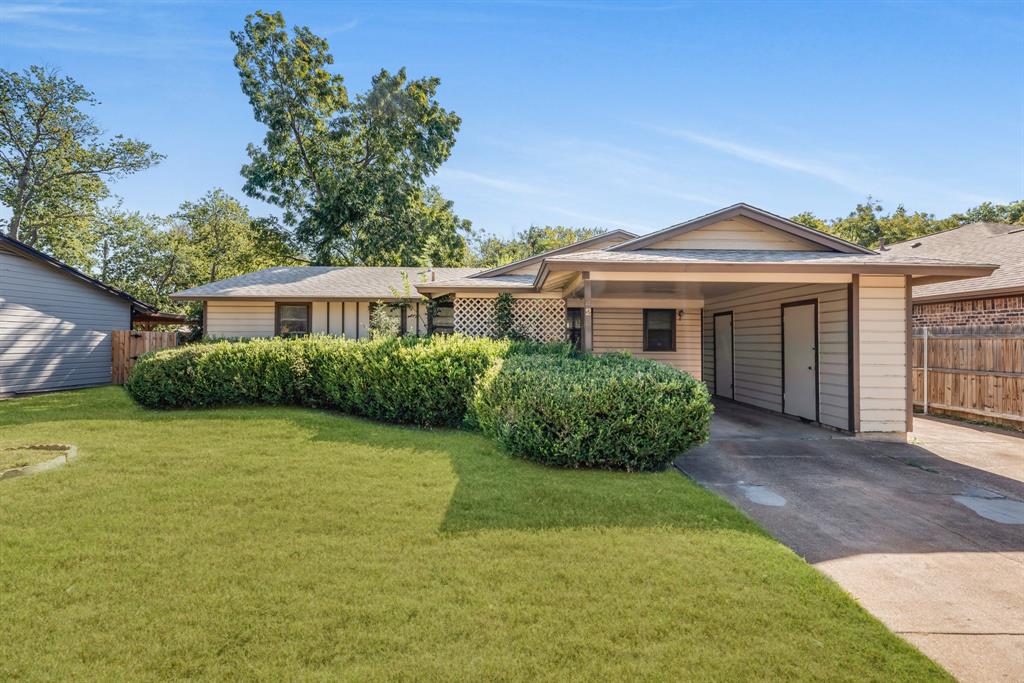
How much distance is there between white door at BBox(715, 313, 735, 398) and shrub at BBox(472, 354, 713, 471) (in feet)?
24.3

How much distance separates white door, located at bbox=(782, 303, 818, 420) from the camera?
9.20 m

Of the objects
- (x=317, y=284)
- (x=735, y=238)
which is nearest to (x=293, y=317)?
(x=317, y=284)

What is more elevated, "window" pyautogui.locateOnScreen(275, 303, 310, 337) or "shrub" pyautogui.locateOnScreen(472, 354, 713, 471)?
"window" pyautogui.locateOnScreen(275, 303, 310, 337)

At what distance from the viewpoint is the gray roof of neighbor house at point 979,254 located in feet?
32.1

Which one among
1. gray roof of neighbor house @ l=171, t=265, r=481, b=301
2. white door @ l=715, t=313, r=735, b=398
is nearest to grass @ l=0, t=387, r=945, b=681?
white door @ l=715, t=313, r=735, b=398

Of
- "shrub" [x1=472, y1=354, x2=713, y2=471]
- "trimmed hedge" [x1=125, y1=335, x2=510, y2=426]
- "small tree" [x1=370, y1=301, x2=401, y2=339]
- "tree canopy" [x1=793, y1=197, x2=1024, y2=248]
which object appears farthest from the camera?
"tree canopy" [x1=793, y1=197, x2=1024, y2=248]

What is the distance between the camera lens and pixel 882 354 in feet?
25.9

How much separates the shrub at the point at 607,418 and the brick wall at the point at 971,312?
8.08m

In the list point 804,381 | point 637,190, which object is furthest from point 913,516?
point 637,190

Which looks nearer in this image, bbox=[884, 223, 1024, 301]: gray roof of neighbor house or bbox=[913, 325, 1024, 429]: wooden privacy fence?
bbox=[913, 325, 1024, 429]: wooden privacy fence

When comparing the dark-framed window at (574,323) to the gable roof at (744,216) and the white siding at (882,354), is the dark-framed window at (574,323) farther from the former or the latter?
the white siding at (882,354)

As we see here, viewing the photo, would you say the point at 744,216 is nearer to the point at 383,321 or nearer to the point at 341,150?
the point at 383,321

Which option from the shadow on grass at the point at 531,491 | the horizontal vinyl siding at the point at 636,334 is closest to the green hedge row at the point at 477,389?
the shadow on grass at the point at 531,491

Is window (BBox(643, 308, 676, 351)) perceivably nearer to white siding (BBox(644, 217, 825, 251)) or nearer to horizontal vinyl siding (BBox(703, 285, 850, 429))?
horizontal vinyl siding (BBox(703, 285, 850, 429))
